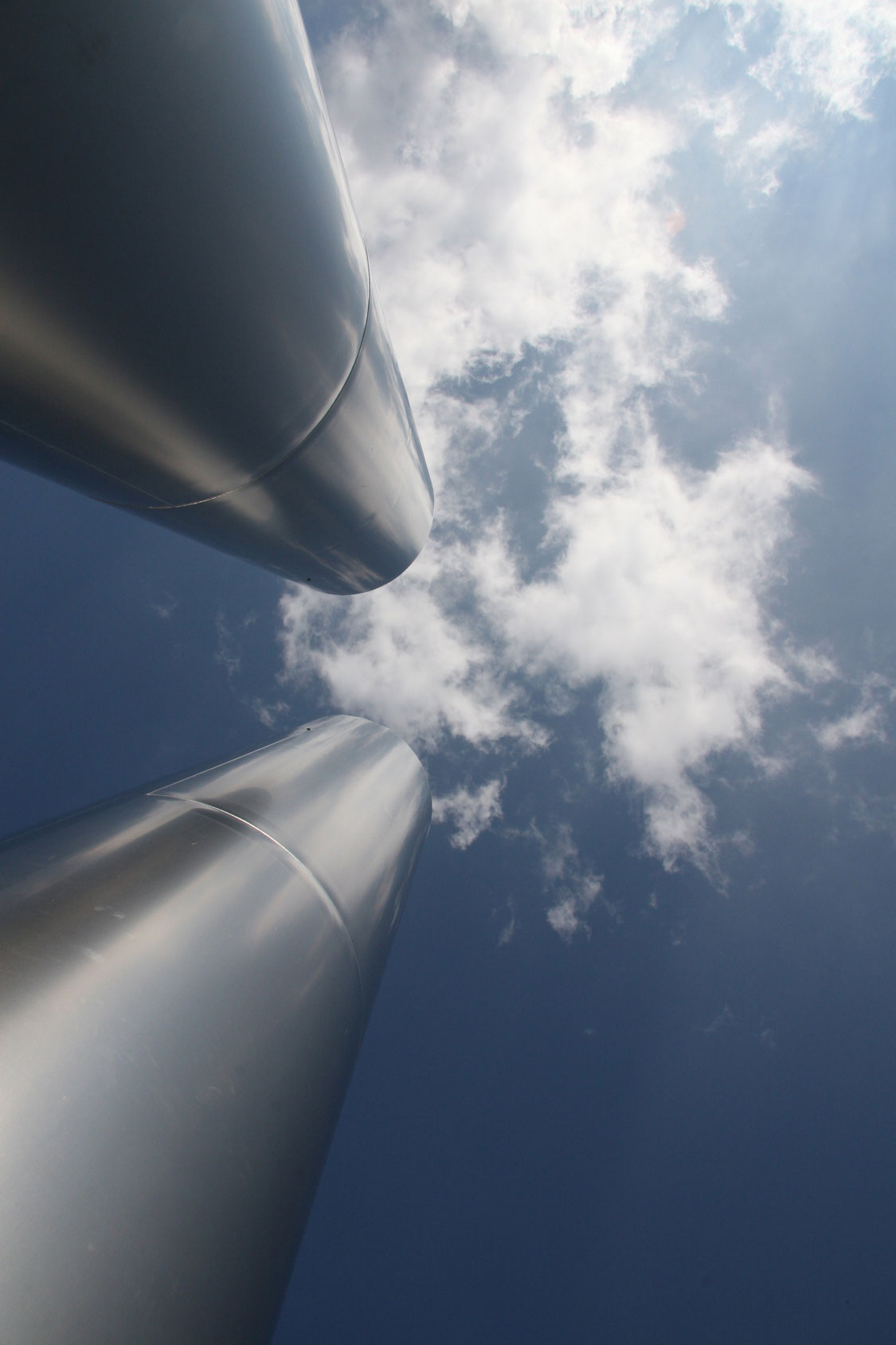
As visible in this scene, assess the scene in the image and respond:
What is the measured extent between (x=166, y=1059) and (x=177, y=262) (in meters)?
3.93

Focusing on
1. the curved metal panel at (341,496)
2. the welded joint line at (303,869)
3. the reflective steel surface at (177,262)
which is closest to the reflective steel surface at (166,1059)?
the welded joint line at (303,869)

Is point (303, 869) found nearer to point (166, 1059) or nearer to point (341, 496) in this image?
point (166, 1059)

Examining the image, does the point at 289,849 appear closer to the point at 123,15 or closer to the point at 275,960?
Answer: the point at 275,960

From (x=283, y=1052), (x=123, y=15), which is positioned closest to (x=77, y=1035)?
(x=283, y=1052)

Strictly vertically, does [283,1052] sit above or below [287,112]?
below

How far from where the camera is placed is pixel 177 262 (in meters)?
3.15

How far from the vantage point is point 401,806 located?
28.4 feet

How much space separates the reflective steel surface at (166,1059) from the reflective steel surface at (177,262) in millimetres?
2697

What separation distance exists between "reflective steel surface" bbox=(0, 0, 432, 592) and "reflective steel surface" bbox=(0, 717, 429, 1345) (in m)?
2.70

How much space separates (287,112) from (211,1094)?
5.10m

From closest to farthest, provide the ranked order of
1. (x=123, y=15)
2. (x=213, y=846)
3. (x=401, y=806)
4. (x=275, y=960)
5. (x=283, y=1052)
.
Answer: (x=123, y=15), (x=283, y=1052), (x=275, y=960), (x=213, y=846), (x=401, y=806)

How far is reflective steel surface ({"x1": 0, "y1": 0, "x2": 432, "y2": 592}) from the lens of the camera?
95.7 inches

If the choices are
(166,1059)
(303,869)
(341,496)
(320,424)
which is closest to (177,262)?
(320,424)

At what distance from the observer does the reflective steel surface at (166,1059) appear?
2.21m
